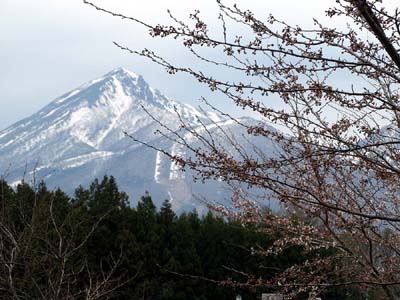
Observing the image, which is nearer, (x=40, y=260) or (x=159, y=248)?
(x=40, y=260)

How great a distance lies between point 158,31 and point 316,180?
317 centimetres

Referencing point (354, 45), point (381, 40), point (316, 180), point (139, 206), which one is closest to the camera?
point (381, 40)

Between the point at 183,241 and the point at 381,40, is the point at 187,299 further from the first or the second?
the point at 381,40

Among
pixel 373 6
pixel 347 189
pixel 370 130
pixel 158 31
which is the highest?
pixel 158 31

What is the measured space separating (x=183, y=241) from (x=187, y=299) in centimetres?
271

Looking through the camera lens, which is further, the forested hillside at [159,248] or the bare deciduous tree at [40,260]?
the forested hillside at [159,248]

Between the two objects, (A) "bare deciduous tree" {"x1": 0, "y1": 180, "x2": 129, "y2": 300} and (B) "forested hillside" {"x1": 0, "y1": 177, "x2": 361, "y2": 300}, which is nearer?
(A) "bare deciduous tree" {"x1": 0, "y1": 180, "x2": 129, "y2": 300}

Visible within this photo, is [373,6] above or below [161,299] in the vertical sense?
above

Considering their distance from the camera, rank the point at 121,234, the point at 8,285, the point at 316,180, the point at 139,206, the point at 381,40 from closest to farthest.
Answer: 1. the point at 381,40
2. the point at 316,180
3. the point at 8,285
4. the point at 121,234
5. the point at 139,206

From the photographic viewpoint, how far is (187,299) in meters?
22.6

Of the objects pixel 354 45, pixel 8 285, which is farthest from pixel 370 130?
pixel 8 285

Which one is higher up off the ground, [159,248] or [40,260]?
[40,260]

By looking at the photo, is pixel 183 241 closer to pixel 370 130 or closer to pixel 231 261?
pixel 231 261

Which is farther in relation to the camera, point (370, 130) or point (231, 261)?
point (231, 261)
